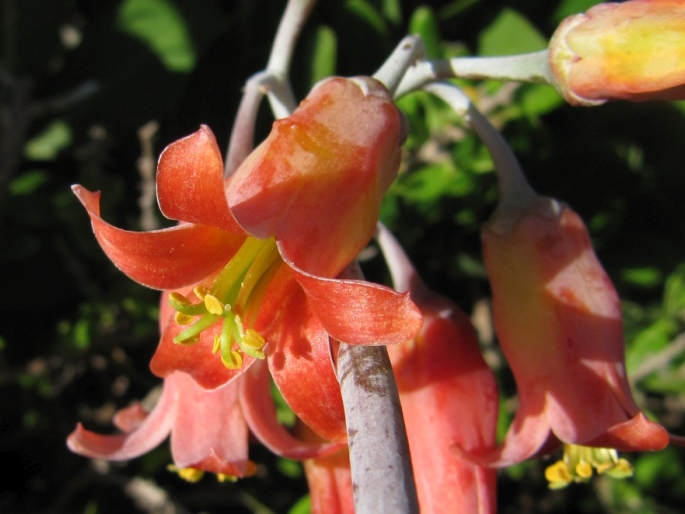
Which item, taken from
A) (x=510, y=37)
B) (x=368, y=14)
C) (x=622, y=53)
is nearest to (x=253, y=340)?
(x=622, y=53)

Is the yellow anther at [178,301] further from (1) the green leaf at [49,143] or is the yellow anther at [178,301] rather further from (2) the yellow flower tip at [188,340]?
(1) the green leaf at [49,143]

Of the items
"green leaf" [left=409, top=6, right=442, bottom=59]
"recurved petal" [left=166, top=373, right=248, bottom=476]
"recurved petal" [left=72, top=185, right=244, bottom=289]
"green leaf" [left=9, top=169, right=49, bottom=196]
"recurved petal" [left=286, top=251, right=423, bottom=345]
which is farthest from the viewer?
"green leaf" [left=9, top=169, right=49, bottom=196]

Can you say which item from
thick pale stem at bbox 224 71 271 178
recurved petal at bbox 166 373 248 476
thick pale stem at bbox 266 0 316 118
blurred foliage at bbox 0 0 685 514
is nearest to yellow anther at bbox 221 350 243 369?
recurved petal at bbox 166 373 248 476

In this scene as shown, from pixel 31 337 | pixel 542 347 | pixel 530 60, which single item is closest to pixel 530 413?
pixel 542 347

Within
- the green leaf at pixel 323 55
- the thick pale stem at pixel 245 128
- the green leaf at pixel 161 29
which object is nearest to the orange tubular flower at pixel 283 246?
the thick pale stem at pixel 245 128

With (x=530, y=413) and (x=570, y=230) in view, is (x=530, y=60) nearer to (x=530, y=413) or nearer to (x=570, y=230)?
(x=570, y=230)

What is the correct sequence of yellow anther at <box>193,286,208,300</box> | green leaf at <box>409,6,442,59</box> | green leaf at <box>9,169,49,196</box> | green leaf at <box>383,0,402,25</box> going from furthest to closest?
green leaf at <box>9,169,49,196</box> → green leaf at <box>383,0,402,25</box> → green leaf at <box>409,6,442,59</box> → yellow anther at <box>193,286,208,300</box>

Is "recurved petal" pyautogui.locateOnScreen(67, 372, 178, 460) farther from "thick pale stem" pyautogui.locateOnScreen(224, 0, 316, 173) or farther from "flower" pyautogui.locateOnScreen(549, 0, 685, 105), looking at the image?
"flower" pyautogui.locateOnScreen(549, 0, 685, 105)
